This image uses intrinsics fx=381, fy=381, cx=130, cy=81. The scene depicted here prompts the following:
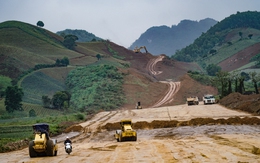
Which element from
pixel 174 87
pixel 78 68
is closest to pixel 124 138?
pixel 174 87

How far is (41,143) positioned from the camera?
21609mm

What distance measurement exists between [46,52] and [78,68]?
74.4ft

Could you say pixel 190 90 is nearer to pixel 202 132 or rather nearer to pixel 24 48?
pixel 24 48

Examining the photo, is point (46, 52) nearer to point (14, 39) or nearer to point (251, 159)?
point (14, 39)

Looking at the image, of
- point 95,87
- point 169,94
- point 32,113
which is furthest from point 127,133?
point 95,87

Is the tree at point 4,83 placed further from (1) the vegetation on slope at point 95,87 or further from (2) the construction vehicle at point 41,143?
(2) the construction vehicle at point 41,143

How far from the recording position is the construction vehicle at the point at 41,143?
70.9 feet

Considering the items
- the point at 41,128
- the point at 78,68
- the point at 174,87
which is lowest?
the point at 41,128

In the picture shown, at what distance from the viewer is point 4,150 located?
1211 inches

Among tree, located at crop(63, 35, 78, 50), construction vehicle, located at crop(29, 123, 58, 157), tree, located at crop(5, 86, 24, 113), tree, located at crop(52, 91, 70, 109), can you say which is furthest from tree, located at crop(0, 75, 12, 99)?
construction vehicle, located at crop(29, 123, 58, 157)

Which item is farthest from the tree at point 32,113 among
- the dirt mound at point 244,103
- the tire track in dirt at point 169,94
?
the dirt mound at point 244,103

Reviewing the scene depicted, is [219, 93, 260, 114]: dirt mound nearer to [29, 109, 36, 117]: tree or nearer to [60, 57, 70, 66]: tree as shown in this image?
[29, 109, 36, 117]: tree

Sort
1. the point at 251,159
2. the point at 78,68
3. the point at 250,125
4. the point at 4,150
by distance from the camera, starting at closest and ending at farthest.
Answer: the point at 251,159
the point at 4,150
the point at 250,125
the point at 78,68

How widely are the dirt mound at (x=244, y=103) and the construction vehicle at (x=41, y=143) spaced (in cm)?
3501
